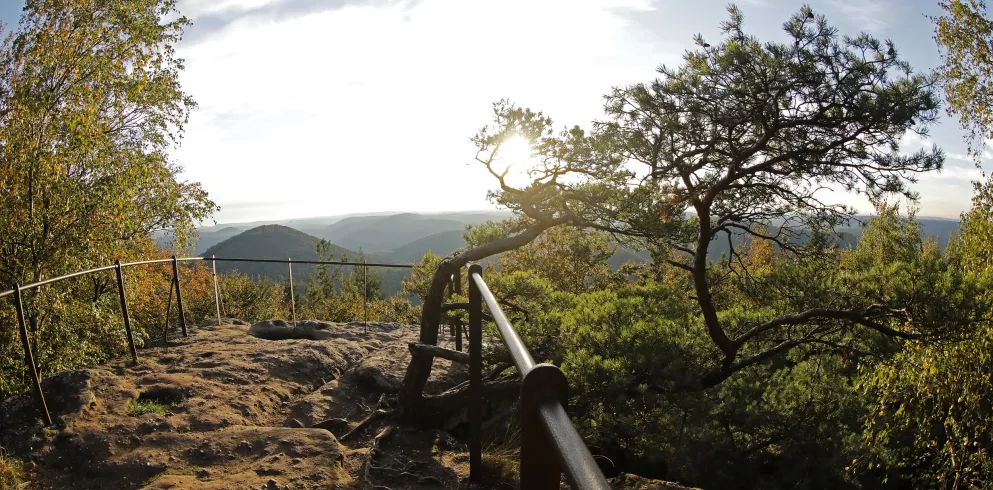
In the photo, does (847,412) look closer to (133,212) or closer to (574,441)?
(574,441)

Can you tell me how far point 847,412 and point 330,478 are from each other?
22.3 ft

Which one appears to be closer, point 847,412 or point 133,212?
point 847,412

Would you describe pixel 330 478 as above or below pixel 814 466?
above

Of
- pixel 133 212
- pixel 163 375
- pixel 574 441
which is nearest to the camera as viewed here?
pixel 574 441

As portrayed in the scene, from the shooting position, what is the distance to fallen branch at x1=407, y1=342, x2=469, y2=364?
437 centimetres

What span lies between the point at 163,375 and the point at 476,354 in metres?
4.84

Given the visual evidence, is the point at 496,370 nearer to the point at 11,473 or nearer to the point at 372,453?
the point at 372,453

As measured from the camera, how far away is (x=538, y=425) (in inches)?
40.4

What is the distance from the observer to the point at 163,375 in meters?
6.18

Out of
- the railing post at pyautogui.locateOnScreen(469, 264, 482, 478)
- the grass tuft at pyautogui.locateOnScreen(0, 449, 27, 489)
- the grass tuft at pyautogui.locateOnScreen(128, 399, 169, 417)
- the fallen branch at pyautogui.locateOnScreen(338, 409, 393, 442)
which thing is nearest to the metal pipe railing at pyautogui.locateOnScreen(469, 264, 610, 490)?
the railing post at pyautogui.locateOnScreen(469, 264, 482, 478)

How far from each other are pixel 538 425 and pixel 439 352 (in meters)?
3.89

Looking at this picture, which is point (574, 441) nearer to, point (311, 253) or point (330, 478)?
point (330, 478)

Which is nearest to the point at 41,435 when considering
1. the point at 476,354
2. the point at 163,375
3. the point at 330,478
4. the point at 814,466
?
the point at 163,375

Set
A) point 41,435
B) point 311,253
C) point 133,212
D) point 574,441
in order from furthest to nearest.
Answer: point 311,253 → point 133,212 → point 41,435 → point 574,441
